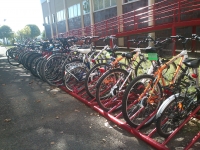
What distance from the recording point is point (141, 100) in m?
2.78

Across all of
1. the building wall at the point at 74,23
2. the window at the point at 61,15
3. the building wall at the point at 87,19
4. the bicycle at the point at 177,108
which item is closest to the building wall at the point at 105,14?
the building wall at the point at 87,19

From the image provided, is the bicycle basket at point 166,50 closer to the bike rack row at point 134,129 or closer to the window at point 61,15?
the bike rack row at point 134,129

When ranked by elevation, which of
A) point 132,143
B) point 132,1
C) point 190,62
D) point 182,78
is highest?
point 132,1

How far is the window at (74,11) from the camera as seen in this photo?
58.8 ft

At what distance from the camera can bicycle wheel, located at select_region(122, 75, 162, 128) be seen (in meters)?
2.72

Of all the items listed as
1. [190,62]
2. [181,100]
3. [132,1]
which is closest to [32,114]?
[181,100]

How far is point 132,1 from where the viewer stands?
1160 cm

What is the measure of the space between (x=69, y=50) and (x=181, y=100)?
3.69m

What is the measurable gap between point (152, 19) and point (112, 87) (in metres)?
7.83

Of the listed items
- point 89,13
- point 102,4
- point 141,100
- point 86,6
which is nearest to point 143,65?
point 141,100

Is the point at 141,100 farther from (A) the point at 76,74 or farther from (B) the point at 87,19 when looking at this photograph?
(B) the point at 87,19

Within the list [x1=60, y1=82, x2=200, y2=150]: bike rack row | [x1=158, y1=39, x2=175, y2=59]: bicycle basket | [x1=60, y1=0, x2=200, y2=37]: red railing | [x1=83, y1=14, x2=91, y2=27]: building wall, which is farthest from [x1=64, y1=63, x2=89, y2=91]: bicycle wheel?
[x1=83, y1=14, x2=91, y2=27]: building wall

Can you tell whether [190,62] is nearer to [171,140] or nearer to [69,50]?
[171,140]

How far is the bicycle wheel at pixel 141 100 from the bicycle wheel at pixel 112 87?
432 mm
